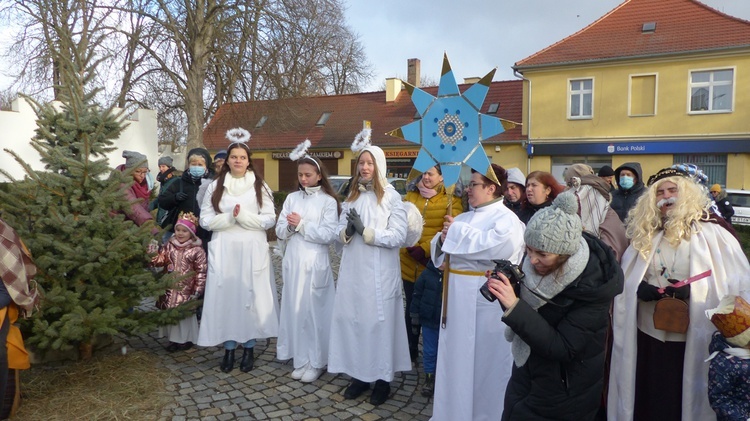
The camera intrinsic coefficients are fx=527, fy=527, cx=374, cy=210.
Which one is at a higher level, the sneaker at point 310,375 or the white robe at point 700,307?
the white robe at point 700,307

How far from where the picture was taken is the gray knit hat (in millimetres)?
2211

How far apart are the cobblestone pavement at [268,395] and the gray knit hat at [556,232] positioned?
2.21m

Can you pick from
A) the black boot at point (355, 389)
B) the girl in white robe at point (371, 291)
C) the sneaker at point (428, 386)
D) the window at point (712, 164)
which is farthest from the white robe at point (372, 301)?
the window at point (712, 164)

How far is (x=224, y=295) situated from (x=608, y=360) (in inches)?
126

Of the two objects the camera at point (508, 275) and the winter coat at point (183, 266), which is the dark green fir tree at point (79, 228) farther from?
the camera at point (508, 275)

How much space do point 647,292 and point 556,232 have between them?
1324mm

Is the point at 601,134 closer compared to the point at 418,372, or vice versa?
the point at 418,372

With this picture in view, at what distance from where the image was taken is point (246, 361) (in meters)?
4.80

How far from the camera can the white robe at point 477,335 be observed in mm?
3348

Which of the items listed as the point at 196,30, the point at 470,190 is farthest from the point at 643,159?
the point at 470,190

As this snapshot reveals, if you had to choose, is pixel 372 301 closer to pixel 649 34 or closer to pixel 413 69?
pixel 649 34

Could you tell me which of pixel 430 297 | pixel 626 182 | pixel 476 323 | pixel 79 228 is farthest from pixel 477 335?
pixel 626 182

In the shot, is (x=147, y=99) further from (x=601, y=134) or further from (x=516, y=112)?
(x=601, y=134)

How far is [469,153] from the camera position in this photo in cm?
362
